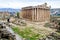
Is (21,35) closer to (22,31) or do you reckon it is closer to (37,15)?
(22,31)

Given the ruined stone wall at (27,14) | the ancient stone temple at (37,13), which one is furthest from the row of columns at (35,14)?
the ruined stone wall at (27,14)

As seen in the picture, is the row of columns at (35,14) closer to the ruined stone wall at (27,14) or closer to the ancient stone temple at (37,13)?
the ancient stone temple at (37,13)

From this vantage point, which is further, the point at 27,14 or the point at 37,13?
the point at 27,14

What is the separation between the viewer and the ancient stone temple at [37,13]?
70.2 ft

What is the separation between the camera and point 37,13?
21.4 m

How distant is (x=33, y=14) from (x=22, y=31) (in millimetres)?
6283

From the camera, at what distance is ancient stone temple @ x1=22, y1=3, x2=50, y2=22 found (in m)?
21.4

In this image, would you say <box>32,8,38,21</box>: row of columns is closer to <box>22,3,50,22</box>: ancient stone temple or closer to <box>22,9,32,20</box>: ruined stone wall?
<box>22,3,50,22</box>: ancient stone temple

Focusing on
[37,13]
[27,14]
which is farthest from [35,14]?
[27,14]

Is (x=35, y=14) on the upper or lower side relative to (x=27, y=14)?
upper

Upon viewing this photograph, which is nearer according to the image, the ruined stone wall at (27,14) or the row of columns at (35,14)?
the row of columns at (35,14)

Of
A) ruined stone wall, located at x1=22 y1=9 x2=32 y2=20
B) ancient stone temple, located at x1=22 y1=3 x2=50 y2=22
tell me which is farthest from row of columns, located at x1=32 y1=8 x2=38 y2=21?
ruined stone wall, located at x1=22 y1=9 x2=32 y2=20

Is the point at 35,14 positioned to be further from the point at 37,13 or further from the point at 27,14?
the point at 27,14

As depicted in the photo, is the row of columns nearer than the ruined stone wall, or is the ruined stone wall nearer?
the row of columns
